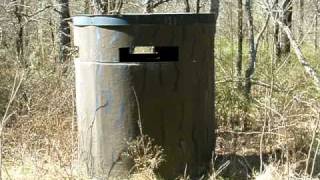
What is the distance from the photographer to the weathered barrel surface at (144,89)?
14.1 feet

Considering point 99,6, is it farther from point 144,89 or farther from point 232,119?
point 144,89

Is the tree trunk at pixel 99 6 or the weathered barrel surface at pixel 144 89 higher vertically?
the tree trunk at pixel 99 6

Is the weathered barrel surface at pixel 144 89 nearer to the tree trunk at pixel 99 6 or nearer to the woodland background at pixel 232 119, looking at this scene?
the woodland background at pixel 232 119

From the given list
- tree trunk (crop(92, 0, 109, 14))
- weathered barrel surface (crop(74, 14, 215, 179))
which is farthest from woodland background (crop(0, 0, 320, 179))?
weathered barrel surface (crop(74, 14, 215, 179))

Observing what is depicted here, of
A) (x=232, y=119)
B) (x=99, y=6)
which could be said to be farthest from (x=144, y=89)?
(x=99, y=6)

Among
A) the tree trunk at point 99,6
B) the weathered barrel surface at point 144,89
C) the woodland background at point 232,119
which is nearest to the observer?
the weathered barrel surface at point 144,89

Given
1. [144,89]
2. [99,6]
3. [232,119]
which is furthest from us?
[99,6]

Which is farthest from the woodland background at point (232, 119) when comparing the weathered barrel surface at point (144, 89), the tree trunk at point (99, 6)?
the weathered barrel surface at point (144, 89)

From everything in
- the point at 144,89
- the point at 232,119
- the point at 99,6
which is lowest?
the point at 232,119

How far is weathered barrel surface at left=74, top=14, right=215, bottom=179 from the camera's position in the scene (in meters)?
4.30

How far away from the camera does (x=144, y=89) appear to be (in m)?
4.34

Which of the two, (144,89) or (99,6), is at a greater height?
(99,6)

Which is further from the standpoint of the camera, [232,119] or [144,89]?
[232,119]

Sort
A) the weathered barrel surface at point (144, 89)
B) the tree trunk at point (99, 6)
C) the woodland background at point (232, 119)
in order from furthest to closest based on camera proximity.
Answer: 1. the tree trunk at point (99, 6)
2. the woodland background at point (232, 119)
3. the weathered barrel surface at point (144, 89)
